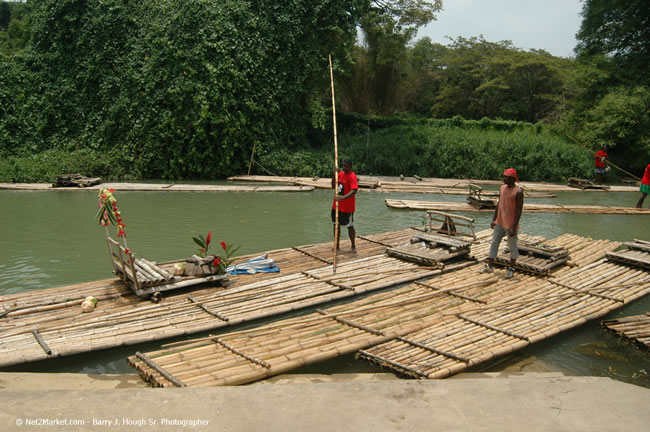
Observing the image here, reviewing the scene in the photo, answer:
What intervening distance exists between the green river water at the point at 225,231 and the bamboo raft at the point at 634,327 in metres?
0.08

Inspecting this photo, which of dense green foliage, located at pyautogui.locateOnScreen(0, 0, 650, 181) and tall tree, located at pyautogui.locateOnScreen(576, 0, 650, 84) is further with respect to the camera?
tall tree, located at pyautogui.locateOnScreen(576, 0, 650, 84)

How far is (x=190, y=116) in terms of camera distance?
15.2m

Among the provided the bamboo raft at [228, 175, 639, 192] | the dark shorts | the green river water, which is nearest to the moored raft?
the bamboo raft at [228, 175, 639, 192]

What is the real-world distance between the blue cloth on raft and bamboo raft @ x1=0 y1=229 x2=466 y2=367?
116 millimetres

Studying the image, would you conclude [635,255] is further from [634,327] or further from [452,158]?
[452,158]

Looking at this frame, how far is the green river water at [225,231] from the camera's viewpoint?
15.0 feet

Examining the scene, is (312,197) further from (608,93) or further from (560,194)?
(608,93)

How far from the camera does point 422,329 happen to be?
483cm

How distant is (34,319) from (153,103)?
11616 mm

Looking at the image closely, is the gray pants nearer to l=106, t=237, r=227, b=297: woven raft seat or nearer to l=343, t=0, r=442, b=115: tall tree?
l=106, t=237, r=227, b=297: woven raft seat

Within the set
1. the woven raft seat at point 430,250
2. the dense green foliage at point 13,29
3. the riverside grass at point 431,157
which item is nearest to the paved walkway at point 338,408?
the woven raft seat at point 430,250

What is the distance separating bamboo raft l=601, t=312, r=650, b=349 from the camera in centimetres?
488

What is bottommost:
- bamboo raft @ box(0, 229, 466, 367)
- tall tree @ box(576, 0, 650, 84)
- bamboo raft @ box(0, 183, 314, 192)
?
bamboo raft @ box(0, 229, 466, 367)

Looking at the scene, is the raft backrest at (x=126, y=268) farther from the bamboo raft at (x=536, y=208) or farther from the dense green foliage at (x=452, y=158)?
the dense green foliage at (x=452, y=158)
